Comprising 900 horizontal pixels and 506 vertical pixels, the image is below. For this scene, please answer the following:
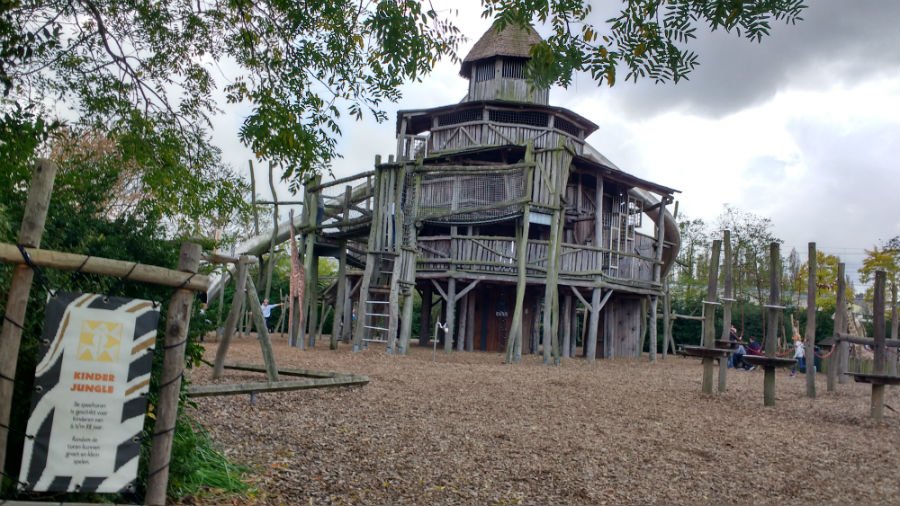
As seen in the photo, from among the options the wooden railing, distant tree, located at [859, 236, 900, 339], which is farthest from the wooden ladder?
distant tree, located at [859, 236, 900, 339]

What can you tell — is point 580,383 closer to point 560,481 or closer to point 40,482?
point 560,481

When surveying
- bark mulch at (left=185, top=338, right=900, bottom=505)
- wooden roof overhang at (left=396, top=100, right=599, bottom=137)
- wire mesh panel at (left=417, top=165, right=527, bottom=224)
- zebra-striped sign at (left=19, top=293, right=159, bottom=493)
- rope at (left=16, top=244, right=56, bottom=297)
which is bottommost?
bark mulch at (left=185, top=338, right=900, bottom=505)

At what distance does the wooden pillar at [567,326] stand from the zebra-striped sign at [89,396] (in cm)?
1963

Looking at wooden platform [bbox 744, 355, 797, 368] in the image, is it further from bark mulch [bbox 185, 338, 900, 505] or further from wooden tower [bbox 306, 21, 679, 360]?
wooden tower [bbox 306, 21, 679, 360]

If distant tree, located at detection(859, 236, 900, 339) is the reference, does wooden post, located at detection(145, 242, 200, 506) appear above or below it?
below

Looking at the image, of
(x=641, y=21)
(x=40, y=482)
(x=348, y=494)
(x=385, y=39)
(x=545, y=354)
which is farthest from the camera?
(x=545, y=354)

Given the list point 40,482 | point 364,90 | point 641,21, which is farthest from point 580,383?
point 40,482

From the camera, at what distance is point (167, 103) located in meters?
9.05

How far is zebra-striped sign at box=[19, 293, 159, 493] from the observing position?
11.0 feet

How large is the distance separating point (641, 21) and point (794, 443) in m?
4.75

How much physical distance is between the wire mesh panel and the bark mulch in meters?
8.90

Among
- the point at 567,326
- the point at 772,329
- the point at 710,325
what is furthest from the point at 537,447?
the point at 567,326

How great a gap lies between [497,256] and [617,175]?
5579mm

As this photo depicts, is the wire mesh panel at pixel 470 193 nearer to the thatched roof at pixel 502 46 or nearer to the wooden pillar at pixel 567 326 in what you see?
the wooden pillar at pixel 567 326
